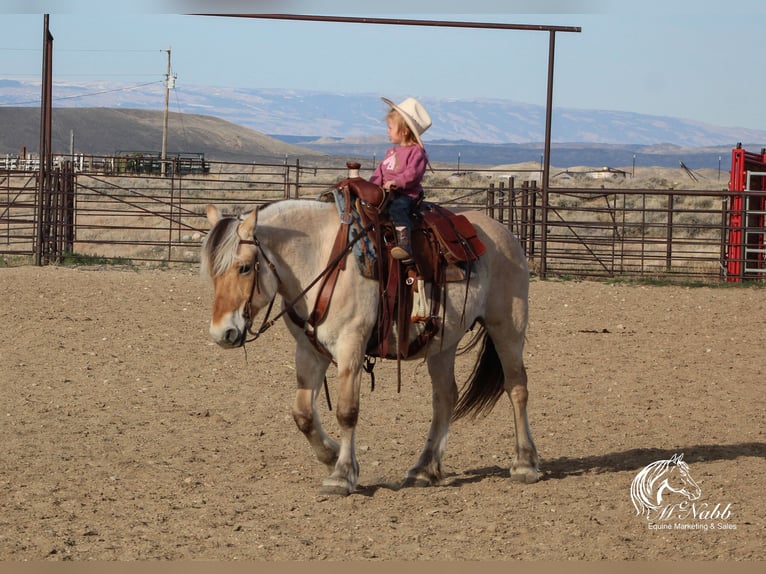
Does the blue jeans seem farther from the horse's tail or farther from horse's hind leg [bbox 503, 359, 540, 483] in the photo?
horse's hind leg [bbox 503, 359, 540, 483]

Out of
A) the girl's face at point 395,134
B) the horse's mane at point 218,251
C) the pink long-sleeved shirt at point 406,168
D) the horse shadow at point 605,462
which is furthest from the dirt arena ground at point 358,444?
the girl's face at point 395,134

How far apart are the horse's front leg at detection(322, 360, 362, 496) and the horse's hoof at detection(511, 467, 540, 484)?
2.99 ft

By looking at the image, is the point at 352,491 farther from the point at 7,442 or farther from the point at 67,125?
the point at 67,125

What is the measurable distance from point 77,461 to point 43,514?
3.50 feet

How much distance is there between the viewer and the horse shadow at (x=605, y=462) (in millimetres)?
5368

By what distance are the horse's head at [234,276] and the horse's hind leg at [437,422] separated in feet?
4.07

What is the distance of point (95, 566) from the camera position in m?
3.71

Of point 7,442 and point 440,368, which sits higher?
point 440,368

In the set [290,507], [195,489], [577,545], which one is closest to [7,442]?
[195,489]

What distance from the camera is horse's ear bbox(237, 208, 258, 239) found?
461 cm

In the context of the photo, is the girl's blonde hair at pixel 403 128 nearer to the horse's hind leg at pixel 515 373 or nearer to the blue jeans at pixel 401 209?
the blue jeans at pixel 401 209

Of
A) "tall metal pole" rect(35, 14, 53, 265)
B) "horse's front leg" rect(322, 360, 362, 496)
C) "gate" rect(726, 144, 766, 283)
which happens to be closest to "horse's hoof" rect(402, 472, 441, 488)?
"horse's front leg" rect(322, 360, 362, 496)

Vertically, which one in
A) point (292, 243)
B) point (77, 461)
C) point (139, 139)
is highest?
point (139, 139)

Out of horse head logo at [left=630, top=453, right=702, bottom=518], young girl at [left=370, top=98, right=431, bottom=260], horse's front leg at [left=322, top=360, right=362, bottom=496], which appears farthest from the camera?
young girl at [left=370, top=98, right=431, bottom=260]
